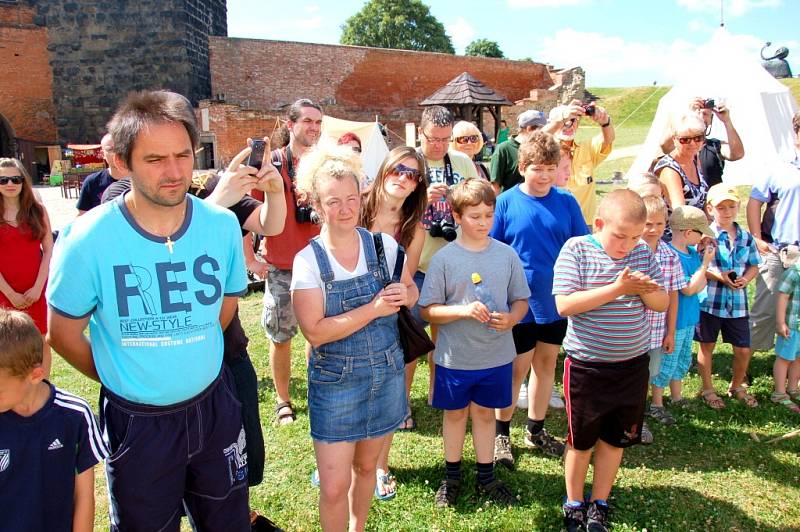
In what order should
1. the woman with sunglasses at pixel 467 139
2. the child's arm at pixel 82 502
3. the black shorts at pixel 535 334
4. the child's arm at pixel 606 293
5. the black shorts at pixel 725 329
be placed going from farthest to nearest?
the woman with sunglasses at pixel 467 139
the black shorts at pixel 725 329
the black shorts at pixel 535 334
the child's arm at pixel 606 293
the child's arm at pixel 82 502

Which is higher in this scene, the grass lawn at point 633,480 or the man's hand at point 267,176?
the man's hand at point 267,176

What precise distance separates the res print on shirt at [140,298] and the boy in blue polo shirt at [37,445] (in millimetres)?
161

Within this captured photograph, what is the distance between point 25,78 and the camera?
2244cm

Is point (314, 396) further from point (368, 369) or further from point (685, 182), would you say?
point (685, 182)

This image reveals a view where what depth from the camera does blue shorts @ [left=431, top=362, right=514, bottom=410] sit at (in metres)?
2.86

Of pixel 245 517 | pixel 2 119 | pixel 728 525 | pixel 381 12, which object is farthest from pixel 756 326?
pixel 381 12

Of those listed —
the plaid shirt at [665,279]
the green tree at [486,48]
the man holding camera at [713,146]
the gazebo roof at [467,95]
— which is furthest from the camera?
the green tree at [486,48]

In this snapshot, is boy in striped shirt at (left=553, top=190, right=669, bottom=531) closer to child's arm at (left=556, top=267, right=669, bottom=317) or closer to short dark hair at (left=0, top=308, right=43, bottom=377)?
child's arm at (left=556, top=267, right=669, bottom=317)

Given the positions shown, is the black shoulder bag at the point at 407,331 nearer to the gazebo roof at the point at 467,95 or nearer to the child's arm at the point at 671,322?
the child's arm at the point at 671,322

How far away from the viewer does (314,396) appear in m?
2.34

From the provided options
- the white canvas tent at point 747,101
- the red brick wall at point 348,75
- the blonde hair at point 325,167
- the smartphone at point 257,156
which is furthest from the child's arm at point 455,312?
the red brick wall at point 348,75

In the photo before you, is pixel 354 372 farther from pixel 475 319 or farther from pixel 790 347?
pixel 790 347

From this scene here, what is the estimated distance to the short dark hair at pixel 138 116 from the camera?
1.75m

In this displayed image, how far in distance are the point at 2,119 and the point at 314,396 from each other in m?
26.5
